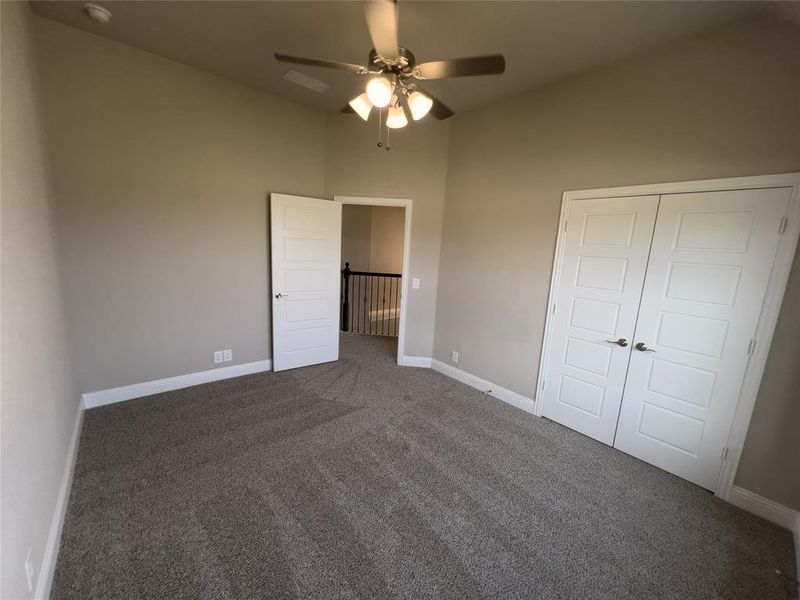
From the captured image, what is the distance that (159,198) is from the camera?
3.02m

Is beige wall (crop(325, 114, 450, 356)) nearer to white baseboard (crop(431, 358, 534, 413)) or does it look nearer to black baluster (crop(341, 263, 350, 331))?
white baseboard (crop(431, 358, 534, 413))

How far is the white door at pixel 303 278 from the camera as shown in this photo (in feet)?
12.3

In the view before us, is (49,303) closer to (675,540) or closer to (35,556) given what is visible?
(35,556)

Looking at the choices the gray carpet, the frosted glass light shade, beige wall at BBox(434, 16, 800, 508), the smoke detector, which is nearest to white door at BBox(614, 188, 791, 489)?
beige wall at BBox(434, 16, 800, 508)

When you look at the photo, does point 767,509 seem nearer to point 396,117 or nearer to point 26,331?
point 396,117

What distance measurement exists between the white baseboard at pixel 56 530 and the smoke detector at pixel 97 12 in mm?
3002

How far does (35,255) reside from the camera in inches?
72.6

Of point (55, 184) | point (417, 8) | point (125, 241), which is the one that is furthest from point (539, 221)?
point (55, 184)

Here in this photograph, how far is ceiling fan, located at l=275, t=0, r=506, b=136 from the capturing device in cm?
153

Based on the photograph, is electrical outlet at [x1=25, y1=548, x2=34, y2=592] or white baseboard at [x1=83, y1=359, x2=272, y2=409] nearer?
electrical outlet at [x1=25, y1=548, x2=34, y2=592]

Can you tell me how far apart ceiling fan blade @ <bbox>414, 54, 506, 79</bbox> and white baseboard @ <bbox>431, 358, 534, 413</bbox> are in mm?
2848

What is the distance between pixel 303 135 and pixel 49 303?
288cm

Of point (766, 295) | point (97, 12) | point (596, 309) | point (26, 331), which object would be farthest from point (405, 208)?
point (26, 331)

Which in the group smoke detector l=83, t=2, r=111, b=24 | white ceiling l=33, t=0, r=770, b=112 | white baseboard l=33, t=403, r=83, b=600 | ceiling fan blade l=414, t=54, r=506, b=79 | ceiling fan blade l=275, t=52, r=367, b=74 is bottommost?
white baseboard l=33, t=403, r=83, b=600
